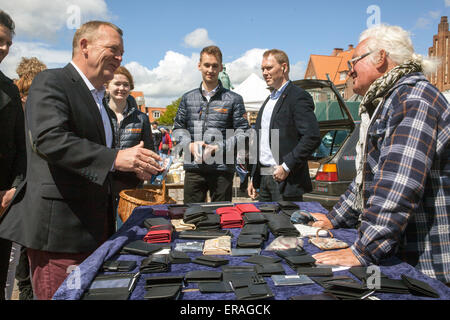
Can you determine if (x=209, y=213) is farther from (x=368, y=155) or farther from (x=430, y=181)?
(x=430, y=181)

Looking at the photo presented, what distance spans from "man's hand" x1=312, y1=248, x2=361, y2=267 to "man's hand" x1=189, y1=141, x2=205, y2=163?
199cm

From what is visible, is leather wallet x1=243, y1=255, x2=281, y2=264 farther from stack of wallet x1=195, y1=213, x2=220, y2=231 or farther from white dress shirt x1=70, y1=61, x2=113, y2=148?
white dress shirt x1=70, y1=61, x2=113, y2=148

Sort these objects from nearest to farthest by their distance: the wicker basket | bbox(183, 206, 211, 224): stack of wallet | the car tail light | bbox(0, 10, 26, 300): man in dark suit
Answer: bbox(183, 206, 211, 224): stack of wallet → bbox(0, 10, 26, 300): man in dark suit → the wicker basket → the car tail light

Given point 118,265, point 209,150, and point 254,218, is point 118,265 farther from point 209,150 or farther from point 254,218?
point 209,150

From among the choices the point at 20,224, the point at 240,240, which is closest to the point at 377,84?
the point at 240,240

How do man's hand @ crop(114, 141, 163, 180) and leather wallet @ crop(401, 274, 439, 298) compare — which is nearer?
leather wallet @ crop(401, 274, 439, 298)

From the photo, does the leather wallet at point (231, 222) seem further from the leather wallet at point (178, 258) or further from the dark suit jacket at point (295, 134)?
the dark suit jacket at point (295, 134)

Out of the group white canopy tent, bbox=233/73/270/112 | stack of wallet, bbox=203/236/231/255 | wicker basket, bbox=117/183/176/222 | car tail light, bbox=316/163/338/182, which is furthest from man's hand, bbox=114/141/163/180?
white canopy tent, bbox=233/73/270/112

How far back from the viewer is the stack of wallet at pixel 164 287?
1.17 m

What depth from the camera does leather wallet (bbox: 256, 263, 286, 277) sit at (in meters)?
1.37

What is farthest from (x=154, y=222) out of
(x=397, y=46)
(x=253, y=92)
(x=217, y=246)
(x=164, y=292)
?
(x=253, y=92)

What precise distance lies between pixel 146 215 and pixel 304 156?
5.56ft

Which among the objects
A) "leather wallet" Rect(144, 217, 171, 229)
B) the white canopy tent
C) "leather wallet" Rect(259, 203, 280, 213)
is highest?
the white canopy tent

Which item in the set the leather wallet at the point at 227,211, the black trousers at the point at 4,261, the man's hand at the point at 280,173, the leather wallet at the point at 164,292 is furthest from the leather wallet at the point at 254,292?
the man's hand at the point at 280,173
